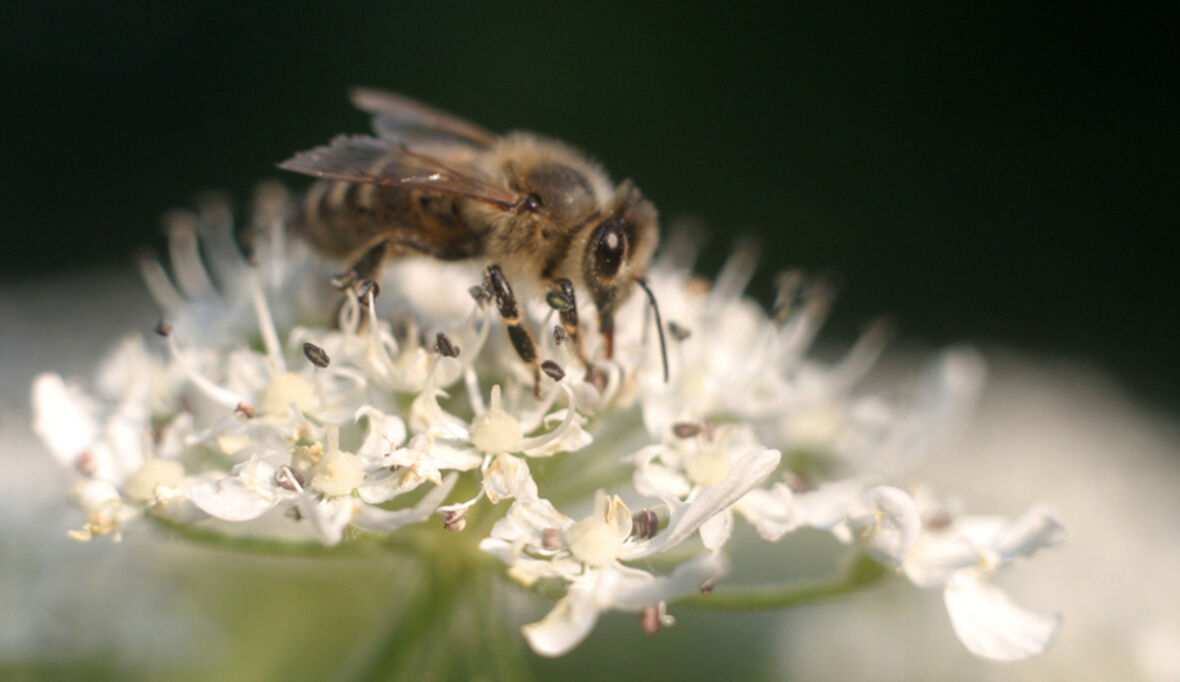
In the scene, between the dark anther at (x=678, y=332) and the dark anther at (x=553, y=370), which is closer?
the dark anther at (x=553, y=370)

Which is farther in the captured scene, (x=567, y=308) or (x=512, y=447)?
(x=567, y=308)

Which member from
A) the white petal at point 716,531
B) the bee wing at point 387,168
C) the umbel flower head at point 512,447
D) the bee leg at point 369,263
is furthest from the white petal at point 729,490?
the bee leg at point 369,263

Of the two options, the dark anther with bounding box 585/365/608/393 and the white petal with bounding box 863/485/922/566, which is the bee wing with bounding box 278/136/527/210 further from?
the white petal with bounding box 863/485/922/566

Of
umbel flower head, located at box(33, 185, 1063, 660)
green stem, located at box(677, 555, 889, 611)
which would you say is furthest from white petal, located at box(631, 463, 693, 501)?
green stem, located at box(677, 555, 889, 611)

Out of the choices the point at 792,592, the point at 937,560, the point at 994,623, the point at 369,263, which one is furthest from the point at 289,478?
the point at 994,623

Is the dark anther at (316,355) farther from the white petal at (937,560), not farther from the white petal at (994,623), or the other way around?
the white petal at (994,623)

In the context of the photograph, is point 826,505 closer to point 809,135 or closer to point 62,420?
point 62,420

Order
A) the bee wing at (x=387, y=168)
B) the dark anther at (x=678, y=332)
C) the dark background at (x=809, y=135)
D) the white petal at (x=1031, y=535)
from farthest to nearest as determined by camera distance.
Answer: the dark background at (x=809, y=135), the dark anther at (x=678, y=332), the bee wing at (x=387, y=168), the white petal at (x=1031, y=535)
